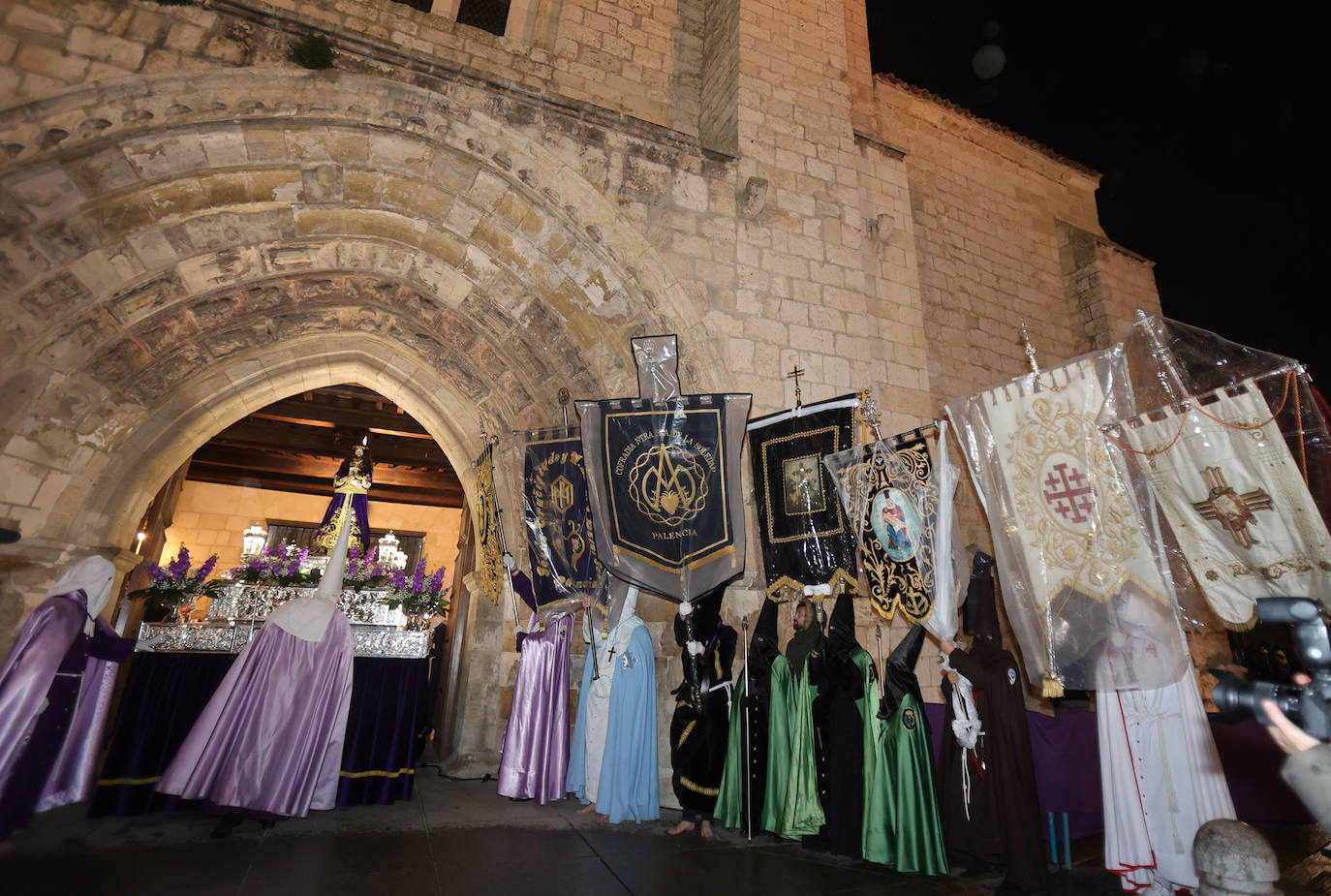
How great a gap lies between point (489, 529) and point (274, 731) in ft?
6.58

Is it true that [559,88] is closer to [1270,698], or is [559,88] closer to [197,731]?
[197,731]

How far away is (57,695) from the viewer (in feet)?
10.2

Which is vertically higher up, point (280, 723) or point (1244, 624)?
point (1244, 624)

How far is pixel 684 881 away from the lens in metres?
2.68

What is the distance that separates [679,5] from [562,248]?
372 centimetres

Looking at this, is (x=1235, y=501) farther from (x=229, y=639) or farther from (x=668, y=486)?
(x=229, y=639)

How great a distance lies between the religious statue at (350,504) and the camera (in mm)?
5246

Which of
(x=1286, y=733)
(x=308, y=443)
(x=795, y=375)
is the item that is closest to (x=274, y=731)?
(x=795, y=375)

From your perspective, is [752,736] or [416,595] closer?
[752,736]

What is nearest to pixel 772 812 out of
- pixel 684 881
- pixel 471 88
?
pixel 684 881

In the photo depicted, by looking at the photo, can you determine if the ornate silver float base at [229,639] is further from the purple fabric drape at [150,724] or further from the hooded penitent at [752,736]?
the hooded penitent at [752,736]

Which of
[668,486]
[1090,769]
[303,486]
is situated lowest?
[1090,769]

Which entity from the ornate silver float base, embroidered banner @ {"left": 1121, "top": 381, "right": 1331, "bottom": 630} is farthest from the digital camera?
the ornate silver float base

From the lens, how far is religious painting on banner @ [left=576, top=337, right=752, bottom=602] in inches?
141
